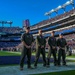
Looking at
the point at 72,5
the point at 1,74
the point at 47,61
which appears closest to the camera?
the point at 1,74

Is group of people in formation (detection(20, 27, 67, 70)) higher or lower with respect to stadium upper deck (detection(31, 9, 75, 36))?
lower

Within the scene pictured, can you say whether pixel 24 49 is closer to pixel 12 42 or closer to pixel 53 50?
pixel 53 50

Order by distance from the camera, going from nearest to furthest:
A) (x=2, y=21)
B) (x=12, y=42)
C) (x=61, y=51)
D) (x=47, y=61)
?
(x=47, y=61), (x=61, y=51), (x=12, y=42), (x=2, y=21)

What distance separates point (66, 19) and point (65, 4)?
19.9 meters

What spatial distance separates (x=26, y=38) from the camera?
10.8 metres

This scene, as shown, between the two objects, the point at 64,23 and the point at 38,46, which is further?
the point at 64,23

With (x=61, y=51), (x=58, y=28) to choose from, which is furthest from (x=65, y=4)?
(x=61, y=51)

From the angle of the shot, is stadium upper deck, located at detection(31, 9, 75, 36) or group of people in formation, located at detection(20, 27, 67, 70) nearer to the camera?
group of people in formation, located at detection(20, 27, 67, 70)

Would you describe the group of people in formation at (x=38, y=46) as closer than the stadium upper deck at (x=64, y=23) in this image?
Yes

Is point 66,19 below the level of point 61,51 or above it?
above

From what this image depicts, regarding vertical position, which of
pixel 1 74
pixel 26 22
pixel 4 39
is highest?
pixel 26 22

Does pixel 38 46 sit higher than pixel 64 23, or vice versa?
pixel 64 23

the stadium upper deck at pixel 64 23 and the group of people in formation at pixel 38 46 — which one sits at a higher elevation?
the stadium upper deck at pixel 64 23

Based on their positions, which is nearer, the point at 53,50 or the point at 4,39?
the point at 53,50
